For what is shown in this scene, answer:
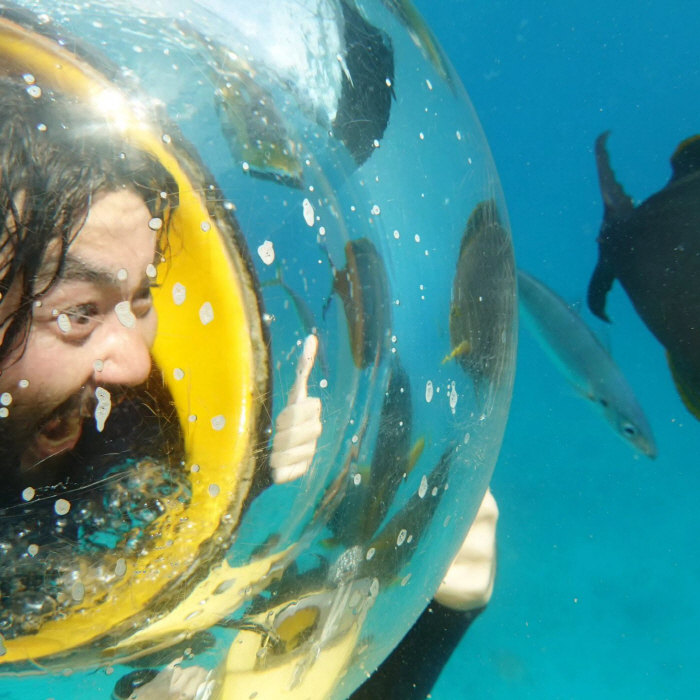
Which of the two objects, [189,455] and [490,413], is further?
[490,413]

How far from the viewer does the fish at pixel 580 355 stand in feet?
6.03

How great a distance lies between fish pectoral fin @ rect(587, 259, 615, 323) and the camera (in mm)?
1886

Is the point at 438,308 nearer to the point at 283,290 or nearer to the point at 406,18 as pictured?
the point at 283,290

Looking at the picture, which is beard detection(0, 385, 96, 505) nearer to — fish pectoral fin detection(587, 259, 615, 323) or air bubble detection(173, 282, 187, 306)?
air bubble detection(173, 282, 187, 306)

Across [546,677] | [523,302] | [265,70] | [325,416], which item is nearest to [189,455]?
[325,416]

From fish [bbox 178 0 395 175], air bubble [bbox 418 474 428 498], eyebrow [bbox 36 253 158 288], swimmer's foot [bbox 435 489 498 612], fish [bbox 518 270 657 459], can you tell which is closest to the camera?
eyebrow [bbox 36 253 158 288]

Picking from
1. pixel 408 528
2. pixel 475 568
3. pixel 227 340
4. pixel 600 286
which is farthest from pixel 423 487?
pixel 600 286

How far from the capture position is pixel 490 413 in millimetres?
771

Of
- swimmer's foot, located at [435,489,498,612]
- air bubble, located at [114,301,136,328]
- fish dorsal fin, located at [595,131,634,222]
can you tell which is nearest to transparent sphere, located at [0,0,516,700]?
air bubble, located at [114,301,136,328]

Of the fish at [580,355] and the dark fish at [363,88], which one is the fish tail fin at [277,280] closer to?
the dark fish at [363,88]

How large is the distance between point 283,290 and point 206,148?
14cm

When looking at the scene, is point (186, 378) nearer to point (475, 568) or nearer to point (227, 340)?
point (227, 340)

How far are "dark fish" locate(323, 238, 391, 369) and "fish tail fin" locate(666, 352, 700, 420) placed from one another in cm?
142

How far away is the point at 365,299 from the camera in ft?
2.00
